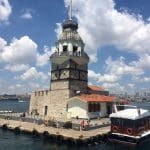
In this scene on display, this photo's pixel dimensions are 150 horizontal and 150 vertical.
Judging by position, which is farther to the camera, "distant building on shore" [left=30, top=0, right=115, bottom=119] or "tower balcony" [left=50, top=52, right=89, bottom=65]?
"tower balcony" [left=50, top=52, right=89, bottom=65]

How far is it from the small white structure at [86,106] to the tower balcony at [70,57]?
6.76 m

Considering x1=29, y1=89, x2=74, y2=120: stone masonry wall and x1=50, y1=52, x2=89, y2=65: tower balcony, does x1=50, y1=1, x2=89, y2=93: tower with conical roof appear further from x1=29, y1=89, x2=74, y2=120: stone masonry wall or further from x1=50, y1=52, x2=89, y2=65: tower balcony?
x1=29, y1=89, x2=74, y2=120: stone masonry wall

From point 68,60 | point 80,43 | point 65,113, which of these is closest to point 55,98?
point 65,113

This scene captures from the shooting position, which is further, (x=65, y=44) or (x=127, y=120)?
(x=65, y=44)

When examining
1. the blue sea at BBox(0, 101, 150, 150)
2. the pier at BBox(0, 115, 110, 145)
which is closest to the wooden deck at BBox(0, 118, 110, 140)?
the pier at BBox(0, 115, 110, 145)

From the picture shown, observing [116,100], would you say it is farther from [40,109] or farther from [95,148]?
[95,148]

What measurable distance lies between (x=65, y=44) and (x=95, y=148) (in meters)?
25.5

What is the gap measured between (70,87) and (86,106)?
5.14m

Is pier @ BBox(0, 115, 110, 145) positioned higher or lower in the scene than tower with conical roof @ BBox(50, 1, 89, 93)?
lower

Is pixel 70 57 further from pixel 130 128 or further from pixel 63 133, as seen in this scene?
pixel 130 128

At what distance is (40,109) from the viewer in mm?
59344

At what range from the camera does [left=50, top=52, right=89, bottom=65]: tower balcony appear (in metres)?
55.4

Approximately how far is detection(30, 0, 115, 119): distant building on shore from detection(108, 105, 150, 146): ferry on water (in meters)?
11.9

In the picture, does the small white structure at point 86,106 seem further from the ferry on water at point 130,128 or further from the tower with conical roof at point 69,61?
the ferry on water at point 130,128
